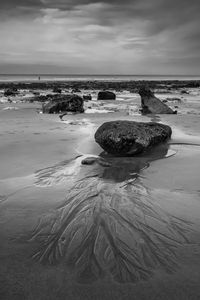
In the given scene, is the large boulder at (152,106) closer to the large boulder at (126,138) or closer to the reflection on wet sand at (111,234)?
the large boulder at (126,138)

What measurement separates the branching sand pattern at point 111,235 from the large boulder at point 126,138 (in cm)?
181

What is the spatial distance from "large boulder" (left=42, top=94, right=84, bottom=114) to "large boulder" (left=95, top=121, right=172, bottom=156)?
22.0 ft

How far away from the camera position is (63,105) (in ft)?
43.1

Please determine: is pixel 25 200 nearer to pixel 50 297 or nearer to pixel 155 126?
pixel 50 297

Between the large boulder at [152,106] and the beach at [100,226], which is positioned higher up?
the large boulder at [152,106]

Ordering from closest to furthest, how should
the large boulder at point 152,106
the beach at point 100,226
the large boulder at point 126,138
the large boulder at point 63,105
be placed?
the beach at point 100,226
the large boulder at point 126,138
the large boulder at point 152,106
the large boulder at point 63,105

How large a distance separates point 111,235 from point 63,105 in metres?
10.7

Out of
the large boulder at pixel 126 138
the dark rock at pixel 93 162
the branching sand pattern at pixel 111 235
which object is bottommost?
the branching sand pattern at pixel 111 235

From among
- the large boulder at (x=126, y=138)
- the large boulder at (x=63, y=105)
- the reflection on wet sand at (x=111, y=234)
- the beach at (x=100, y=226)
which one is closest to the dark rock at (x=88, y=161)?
the beach at (x=100, y=226)

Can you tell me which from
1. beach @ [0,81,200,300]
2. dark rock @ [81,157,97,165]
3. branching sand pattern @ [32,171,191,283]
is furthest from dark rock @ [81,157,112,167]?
branching sand pattern @ [32,171,191,283]

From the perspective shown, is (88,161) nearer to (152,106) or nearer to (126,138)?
(126,138)

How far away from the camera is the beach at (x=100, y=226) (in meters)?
2.31

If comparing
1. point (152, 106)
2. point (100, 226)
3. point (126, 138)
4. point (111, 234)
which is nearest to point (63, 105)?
point (152, 106)

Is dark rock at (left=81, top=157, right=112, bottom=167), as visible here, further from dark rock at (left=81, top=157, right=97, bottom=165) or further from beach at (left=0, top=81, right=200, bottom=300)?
beach at (left=0, top=81, right=200, bottom=300)
